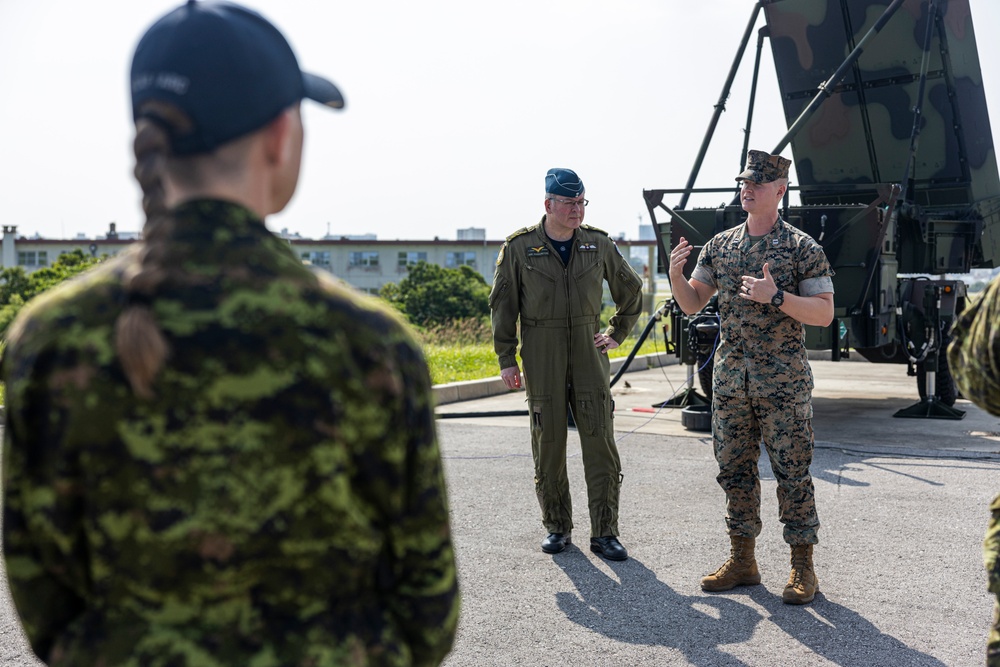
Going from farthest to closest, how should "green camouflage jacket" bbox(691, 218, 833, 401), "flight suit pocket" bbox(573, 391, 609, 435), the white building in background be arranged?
the white building in background
"flight suit pocket" bbox(573, 391, 609, 435)
"green camouflage jacket" bbox(691, 218, 833, 401)

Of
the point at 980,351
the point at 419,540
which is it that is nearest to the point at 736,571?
the point at 980,351

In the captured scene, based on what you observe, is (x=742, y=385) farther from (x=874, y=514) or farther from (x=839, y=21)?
(x=839, y=21)

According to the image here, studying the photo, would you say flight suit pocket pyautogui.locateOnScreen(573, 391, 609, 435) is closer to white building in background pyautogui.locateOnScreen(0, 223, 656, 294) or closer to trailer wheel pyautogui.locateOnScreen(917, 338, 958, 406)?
trailer wheel pyautogui.locateOnScreen(917, 338, 958, 406)

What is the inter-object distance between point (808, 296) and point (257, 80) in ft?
11.4

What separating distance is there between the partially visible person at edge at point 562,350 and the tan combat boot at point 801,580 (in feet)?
3.35

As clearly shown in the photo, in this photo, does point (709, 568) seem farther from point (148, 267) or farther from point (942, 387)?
point (942, 387)

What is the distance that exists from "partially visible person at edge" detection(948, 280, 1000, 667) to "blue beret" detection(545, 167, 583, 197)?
126 inches

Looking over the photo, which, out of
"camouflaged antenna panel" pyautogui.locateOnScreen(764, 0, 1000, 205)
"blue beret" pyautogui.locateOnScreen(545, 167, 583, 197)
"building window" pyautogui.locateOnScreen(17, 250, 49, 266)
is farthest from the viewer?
"building window" pyautogui.locateOnScreen(17, 250, 49, 266)

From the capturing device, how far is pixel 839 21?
381 inches

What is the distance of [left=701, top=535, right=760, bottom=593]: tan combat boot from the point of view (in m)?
4.53

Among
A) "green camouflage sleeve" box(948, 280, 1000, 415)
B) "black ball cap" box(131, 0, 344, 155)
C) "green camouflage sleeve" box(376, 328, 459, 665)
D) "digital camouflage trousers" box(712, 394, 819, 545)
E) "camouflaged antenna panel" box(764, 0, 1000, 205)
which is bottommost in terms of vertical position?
"digital camouflage trousers" box(712, 394, 819, 545)

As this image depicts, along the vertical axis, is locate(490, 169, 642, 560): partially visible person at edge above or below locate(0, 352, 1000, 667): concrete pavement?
above

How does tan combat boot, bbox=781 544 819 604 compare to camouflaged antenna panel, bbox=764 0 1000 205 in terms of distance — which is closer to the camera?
tan combat boot, bbox=781 544 819 604

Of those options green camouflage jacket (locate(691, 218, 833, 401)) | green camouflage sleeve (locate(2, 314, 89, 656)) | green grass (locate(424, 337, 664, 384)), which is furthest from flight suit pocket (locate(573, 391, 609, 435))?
green grass (locate(424, 337, 664, 384))
